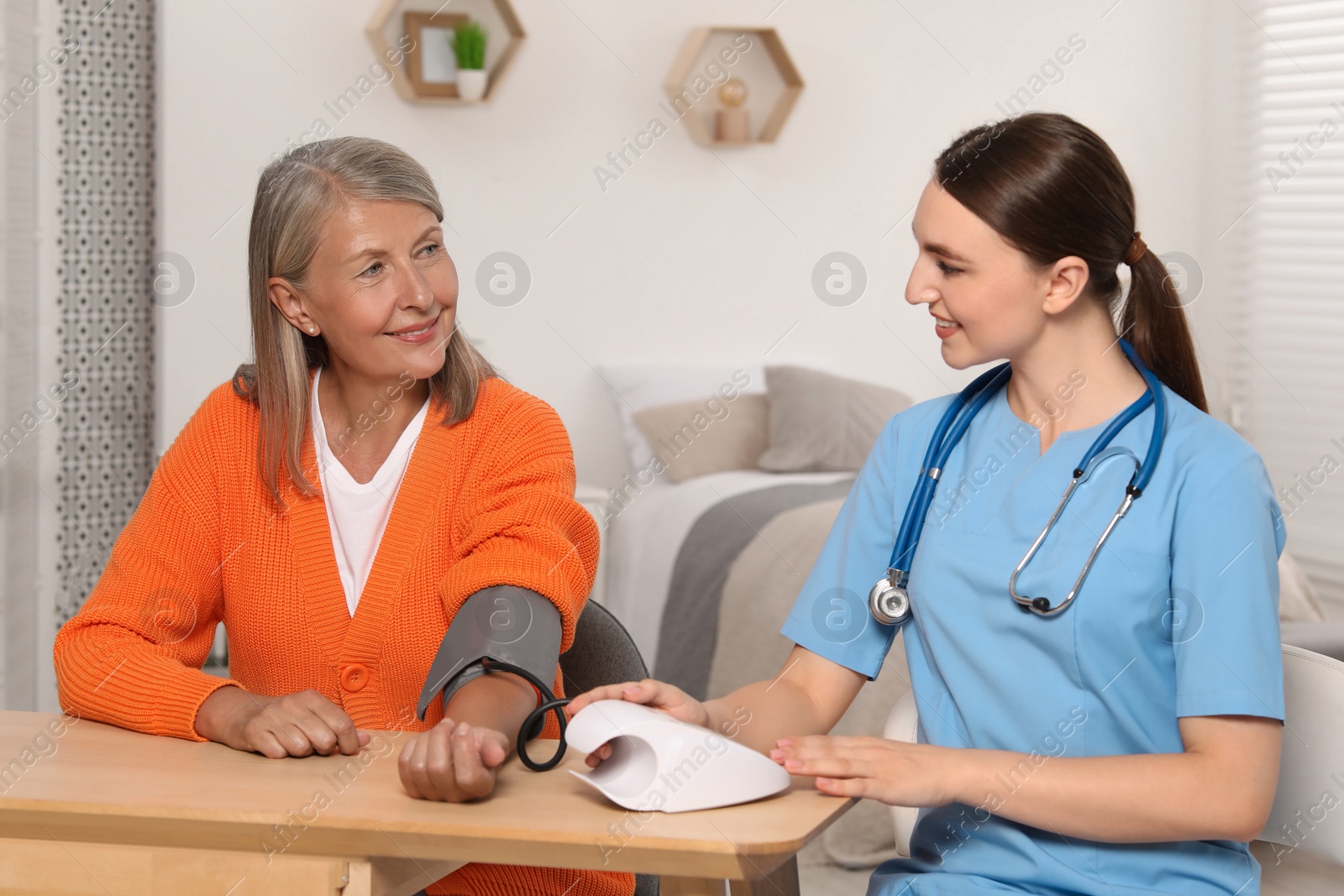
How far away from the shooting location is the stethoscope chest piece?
1.31 m

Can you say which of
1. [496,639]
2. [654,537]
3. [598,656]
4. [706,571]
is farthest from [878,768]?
[654,537]

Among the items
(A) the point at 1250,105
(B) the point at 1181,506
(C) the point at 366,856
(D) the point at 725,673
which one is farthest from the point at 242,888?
(A) the point at 1250,105

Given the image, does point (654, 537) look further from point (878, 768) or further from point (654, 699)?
point (878, 768)

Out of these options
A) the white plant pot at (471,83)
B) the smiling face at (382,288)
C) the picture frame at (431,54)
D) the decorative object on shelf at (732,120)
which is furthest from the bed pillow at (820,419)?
the smiling face at (382,288)

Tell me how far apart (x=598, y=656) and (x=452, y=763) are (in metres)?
0.51

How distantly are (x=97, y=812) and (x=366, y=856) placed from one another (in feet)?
0.73

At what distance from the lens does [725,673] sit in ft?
9.94

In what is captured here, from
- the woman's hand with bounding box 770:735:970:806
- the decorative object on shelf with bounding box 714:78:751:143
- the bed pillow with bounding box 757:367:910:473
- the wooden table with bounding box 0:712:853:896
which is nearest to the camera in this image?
the wooden table with bounding box 0:712:853:896

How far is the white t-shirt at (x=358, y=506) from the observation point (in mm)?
1407

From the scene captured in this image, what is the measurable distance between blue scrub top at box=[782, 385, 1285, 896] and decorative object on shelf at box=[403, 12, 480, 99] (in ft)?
9.88

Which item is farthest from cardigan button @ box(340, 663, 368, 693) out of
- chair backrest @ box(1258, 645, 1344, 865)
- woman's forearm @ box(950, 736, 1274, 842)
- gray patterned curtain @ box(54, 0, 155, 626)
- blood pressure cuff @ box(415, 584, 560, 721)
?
gray patterned curtain @ box(54, 0, 155, 626)

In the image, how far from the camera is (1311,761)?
47.8 inches

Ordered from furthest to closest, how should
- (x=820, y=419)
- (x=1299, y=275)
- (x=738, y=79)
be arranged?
1. (x=738, y=79)
2. (x=820, y=419)
3. (x=1299, y=275)

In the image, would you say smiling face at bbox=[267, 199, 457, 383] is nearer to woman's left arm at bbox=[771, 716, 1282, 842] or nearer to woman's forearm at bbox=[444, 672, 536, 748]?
woman's forearm at bbox=[444, 672, 536, 748]
